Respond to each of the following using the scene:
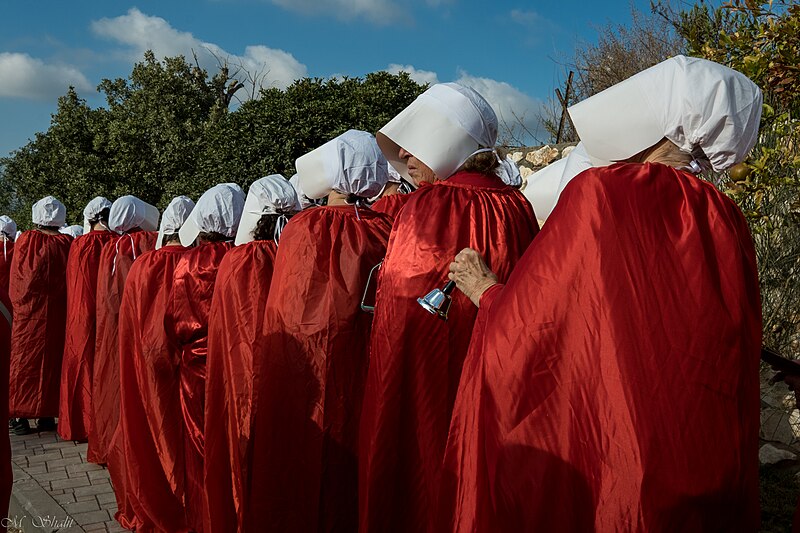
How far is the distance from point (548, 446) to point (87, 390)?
233 inches

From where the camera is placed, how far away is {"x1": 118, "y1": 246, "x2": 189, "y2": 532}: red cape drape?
4.57 m

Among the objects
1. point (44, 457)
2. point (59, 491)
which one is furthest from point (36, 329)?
point (59, 491)

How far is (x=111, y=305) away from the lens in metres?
6.33

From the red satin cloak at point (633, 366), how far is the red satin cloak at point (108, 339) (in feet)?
14.9

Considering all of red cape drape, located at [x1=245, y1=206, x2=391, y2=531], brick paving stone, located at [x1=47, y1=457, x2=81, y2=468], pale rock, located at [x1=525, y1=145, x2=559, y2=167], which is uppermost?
pale rock, located at [x1=525, y1=145, x2=559, y2=167]

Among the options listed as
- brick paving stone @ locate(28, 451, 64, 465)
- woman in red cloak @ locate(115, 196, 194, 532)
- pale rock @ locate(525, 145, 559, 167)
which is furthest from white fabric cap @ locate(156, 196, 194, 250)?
pale rock @ locate(525, 145, 559, 167)

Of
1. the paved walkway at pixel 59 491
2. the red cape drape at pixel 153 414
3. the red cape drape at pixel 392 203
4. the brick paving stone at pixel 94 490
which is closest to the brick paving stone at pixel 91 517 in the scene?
the paved walkway at pixel 59 491

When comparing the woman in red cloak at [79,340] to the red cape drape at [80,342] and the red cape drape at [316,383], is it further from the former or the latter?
the red cape drape at [316,383]

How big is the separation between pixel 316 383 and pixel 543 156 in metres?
4.85

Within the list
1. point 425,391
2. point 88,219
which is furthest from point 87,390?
point 425,391

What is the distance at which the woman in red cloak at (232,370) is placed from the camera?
3963mm

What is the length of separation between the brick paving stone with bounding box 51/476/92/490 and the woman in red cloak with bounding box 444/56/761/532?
4.49 m

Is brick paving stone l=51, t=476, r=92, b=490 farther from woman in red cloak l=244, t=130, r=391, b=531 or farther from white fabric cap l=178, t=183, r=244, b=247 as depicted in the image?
woman in red cloak l=244, t=130, r=391, b=531

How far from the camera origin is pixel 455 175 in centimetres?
299
